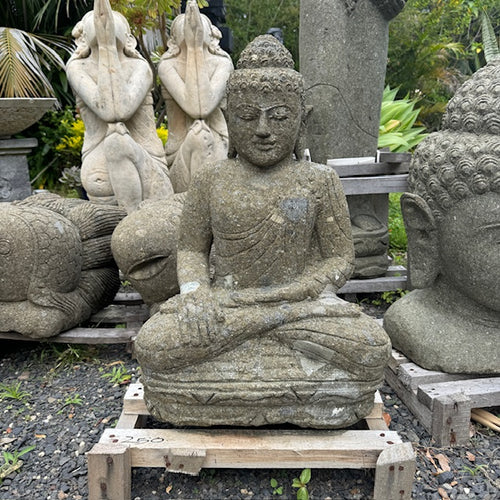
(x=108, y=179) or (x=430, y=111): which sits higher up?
(x=430, y=111)

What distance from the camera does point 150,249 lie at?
117 inches

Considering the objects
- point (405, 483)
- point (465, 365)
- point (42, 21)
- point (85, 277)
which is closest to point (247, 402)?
point (405, 483)

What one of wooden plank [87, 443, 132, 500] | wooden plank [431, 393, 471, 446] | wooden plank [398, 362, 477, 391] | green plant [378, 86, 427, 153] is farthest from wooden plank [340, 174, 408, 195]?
green plant [378, 86, 427, 153]

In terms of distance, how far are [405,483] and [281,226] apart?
1.19 m

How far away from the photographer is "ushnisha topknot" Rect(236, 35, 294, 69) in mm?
2217

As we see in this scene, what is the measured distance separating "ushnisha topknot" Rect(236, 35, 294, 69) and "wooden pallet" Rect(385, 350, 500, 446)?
172 centimetres

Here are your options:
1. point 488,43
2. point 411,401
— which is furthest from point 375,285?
point 488,43

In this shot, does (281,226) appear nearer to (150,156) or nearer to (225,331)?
(225,331)

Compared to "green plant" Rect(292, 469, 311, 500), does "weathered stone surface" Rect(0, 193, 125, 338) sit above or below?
above

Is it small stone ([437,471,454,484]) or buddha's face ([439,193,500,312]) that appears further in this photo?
buddha's face ([439,193,500,312])

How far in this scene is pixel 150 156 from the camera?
425 centimetres

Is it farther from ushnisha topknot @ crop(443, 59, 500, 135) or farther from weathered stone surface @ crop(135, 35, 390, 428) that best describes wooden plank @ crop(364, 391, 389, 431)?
ushnisha topknot @ crop(443, 59, 500, 135)

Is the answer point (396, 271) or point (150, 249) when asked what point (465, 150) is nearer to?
point (150, 249)

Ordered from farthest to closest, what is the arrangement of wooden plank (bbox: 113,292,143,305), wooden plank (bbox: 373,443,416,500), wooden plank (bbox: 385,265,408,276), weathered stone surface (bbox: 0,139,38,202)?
weathered stone surface (bbox: 0,139,38,202) < wooden plank (bbox: 385,265,408,276) < wooden plank (bbox: 113,292,143,305) < wooden plank (bbox: 373,443,416,500)
